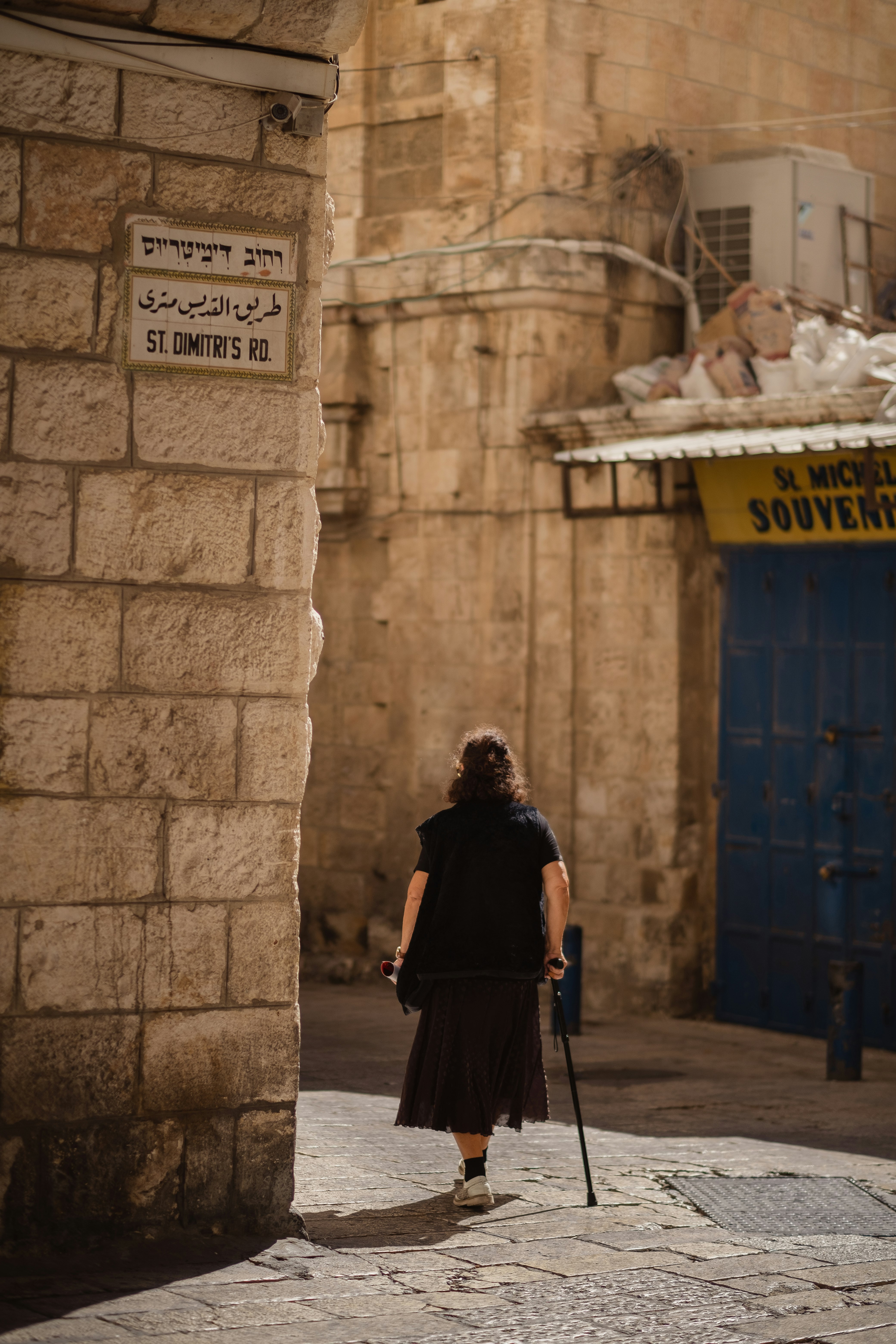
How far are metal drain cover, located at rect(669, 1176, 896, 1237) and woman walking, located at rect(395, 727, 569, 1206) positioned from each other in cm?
69

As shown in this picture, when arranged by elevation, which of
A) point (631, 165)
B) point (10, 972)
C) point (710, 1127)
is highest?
point (631, 165)

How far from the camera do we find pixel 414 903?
621cm

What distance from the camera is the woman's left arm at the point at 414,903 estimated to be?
6.21 metres

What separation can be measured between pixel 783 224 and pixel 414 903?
713 centimetres

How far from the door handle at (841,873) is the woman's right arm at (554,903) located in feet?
15.8

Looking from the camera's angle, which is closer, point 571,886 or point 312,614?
point 312,614

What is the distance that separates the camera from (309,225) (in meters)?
5.67

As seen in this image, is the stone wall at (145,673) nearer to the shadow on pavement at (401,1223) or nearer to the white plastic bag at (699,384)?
the shadow on pavement at (401,1223)

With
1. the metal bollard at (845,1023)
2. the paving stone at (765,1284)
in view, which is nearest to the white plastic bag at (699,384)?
the metal bollard at (845,1023)

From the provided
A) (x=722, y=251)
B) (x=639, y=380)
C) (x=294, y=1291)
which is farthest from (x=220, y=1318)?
(x=722, y=251)

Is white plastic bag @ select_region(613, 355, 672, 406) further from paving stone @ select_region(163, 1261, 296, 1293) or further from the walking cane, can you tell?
paving stone @ select_region(163, 1261, 296, 1293)

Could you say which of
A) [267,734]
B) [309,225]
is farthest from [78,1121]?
[309,225]

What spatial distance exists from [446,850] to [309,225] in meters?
2.09

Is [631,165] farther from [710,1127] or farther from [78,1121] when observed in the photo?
[78,1121]
